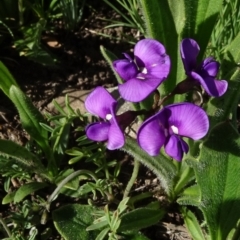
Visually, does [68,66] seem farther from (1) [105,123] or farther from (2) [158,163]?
(1) [105,123]

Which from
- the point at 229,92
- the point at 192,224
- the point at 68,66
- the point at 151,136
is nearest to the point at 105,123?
the point at 151,136

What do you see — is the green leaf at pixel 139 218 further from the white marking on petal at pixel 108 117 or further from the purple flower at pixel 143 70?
the purple flower at pixel 143 70

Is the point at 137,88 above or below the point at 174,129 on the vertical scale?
above

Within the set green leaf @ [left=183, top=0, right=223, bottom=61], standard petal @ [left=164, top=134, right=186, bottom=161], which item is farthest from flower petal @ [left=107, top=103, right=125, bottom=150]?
green leaf @ [left=183, top=0, right=223, bottom=61]

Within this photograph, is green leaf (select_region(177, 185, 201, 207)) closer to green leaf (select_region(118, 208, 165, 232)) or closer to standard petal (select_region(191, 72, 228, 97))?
green leaf (select_region(118, 208, 165, 232))

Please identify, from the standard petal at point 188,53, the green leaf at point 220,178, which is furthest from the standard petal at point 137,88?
the green leaf at point 220,178

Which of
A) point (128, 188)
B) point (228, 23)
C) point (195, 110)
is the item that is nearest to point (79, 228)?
point (128, 188)
